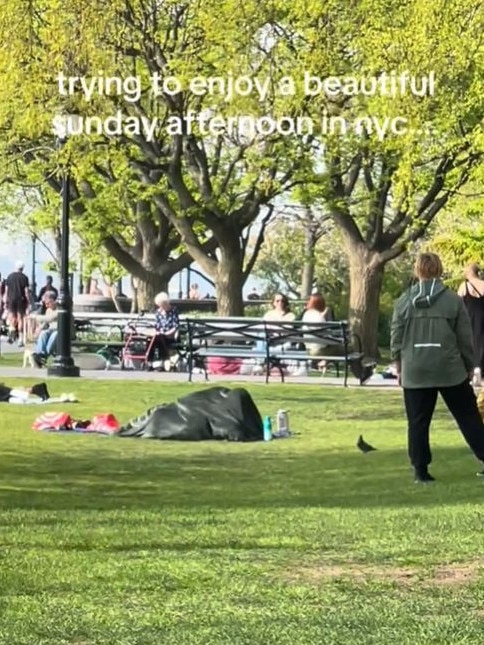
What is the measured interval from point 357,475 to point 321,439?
116 inches

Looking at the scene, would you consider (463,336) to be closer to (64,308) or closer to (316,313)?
(64,308)

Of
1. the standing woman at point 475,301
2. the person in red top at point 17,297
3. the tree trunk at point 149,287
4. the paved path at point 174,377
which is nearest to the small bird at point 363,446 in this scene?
the standing woman at point 475,301

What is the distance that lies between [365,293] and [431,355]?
20367mm

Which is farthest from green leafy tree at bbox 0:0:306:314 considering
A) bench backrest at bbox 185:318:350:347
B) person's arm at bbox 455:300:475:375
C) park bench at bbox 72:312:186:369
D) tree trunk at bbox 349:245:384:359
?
person's arm at bbox 455:300:475:375

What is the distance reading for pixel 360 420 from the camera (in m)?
15.7

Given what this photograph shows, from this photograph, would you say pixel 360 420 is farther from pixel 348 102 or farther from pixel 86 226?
pixel 86 226

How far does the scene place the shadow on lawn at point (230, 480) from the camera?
30.6ft

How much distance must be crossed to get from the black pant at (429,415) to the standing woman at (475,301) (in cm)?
679

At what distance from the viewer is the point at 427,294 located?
1008cm

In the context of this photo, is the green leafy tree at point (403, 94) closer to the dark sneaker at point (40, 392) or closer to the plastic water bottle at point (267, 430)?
the dark sneaker at point (40, 392)

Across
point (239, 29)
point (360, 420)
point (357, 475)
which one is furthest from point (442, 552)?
point (239, 29)

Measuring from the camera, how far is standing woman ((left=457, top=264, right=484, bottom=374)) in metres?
16.9

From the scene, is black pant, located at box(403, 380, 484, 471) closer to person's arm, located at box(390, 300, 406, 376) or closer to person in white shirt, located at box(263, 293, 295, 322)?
person's arm, located at box(390, 300, 406, 376)

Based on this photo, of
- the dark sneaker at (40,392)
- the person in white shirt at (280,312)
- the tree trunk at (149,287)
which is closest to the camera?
the dark sneaker at (40,392)
